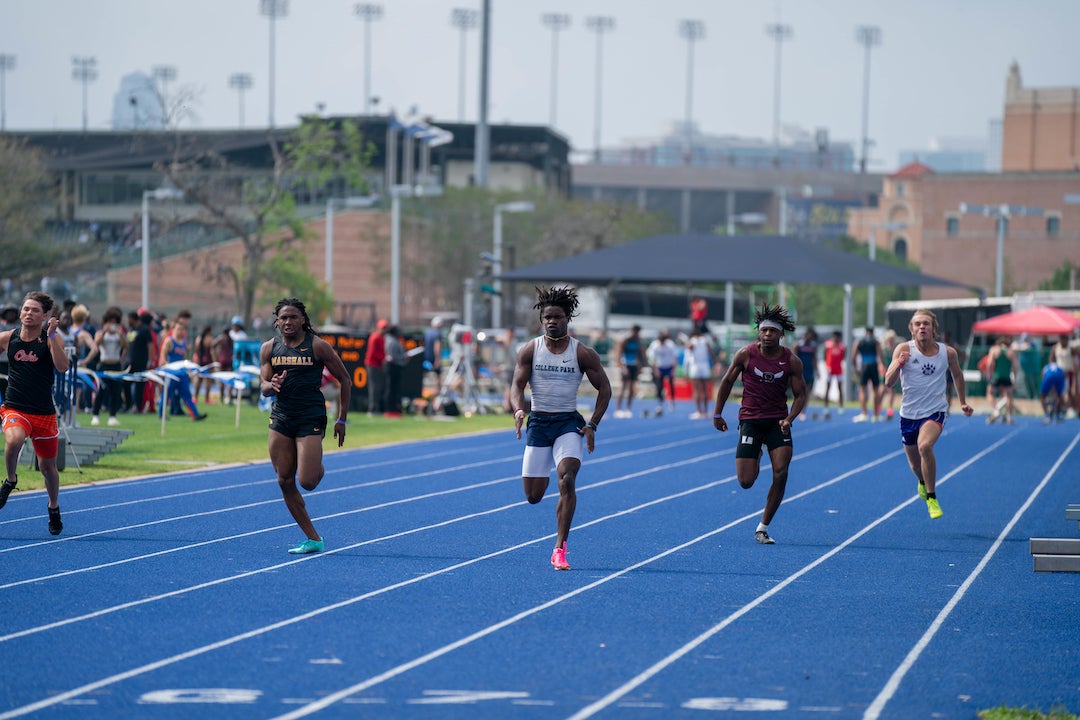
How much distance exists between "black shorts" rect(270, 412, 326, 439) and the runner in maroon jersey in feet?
10.5

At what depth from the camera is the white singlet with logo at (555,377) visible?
1108 cm

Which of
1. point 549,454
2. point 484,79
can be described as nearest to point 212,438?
point 549,454

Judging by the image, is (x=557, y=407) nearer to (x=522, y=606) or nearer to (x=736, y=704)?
(x=522, y=606)

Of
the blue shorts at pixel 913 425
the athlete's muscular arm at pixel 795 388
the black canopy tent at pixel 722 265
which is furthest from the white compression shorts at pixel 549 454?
the black canopy tent at pixel 722 265

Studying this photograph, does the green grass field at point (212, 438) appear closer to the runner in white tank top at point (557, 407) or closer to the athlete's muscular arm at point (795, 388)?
the runner in white tank top at point (557, 407)

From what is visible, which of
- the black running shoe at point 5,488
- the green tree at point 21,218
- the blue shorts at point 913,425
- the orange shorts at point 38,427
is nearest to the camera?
the orange shorts at point 38,427

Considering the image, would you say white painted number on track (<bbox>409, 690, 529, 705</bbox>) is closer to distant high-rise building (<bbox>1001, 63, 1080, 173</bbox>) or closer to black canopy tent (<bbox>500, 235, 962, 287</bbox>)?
black canopy tent (<bbox>500, 235, 962, 287</bbox>)

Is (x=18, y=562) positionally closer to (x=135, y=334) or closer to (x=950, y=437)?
(x=135, y=334)

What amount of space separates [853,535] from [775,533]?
65cm

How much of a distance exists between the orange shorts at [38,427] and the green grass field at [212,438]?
12.6ft

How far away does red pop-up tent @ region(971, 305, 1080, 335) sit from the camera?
3888 centimetres

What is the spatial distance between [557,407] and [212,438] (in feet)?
43.6

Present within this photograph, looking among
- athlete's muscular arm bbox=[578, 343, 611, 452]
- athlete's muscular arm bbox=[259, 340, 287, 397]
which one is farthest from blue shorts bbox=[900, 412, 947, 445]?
athlete's muscular arm bbox=[259, 340, 287, 397]

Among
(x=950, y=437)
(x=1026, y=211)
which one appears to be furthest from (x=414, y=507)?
(x=1026, y=211)
